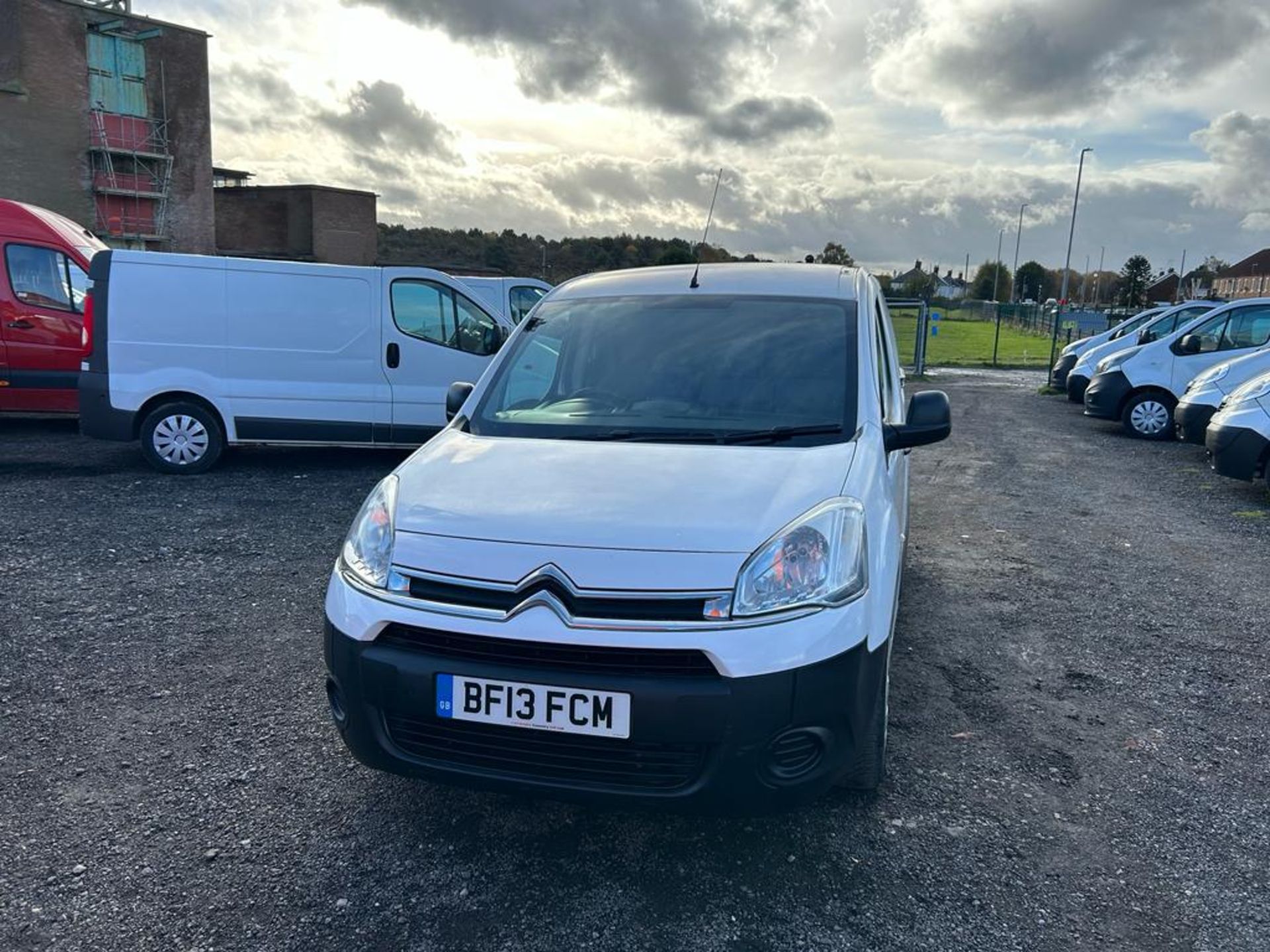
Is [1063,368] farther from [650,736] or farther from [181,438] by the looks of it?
[650,736]

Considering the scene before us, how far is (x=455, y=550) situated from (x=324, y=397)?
21.5 ft

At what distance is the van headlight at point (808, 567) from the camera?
99.3 inches

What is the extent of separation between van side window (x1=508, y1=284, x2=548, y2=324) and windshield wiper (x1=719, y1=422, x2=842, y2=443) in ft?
42.9

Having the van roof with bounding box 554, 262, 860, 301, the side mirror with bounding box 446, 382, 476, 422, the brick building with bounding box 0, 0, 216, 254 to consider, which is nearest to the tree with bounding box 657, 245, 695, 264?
the van roof with bounding box 554, 262, 860, 301

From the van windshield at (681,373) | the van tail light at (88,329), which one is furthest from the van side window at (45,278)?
the van windshield at (681,373)

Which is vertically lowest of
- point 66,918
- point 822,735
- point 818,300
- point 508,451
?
point 66,918

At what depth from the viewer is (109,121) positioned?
3662 centimetres

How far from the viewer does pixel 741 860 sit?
2.85 meters

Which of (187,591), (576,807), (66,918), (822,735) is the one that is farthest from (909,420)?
(187,591)

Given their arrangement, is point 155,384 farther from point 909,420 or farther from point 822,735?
point 822,735

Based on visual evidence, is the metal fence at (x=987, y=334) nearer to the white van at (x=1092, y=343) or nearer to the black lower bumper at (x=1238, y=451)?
the white van at (x=1092, y=343)

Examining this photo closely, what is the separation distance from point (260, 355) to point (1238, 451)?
8.92m

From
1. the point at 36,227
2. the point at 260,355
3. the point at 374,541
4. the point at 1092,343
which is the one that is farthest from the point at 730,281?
the point at 1092,343

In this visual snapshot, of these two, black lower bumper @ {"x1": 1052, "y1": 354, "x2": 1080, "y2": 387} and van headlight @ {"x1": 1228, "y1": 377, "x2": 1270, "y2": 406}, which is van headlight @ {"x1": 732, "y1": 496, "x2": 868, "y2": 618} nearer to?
van headlight @ {"x1": 1228, "y1": 377, "x2": 1270, "y2": 406}
